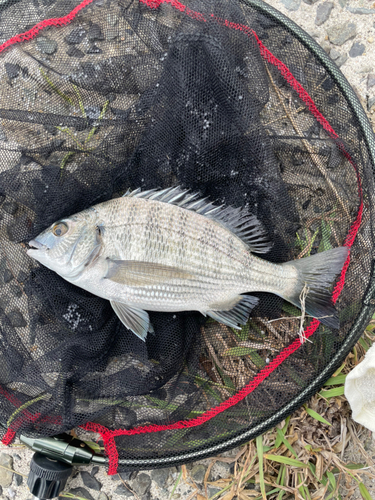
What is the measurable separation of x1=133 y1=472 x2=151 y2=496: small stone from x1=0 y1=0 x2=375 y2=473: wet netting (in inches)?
16.4

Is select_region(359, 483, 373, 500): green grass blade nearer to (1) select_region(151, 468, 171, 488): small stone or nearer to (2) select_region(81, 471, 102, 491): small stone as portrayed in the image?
(1) select_region(151, 468, 171, 488): small stone

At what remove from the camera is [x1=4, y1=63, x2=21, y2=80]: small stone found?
8.32 ft

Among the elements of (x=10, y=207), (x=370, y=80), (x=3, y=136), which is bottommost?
(x=10, y=207)

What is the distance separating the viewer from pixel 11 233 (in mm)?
2350

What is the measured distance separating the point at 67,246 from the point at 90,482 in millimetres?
1649

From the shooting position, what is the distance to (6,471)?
2713mm

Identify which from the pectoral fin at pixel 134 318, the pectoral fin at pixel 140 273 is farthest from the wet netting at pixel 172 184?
the pectoral fin at pixel 140 273

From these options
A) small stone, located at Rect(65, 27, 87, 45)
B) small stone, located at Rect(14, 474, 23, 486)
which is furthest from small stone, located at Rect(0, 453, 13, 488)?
small stone, located at Rect(65, 27, 87, 45)

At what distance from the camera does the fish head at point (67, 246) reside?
217 centimetres

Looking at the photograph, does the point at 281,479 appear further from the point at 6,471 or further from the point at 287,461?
the point at 6,471

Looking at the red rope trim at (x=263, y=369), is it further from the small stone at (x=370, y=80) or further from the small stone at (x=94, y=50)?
the small stone at (x=370, y=80)

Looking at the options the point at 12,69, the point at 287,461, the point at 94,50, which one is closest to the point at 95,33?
the point at 94,50

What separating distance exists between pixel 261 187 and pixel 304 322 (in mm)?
851

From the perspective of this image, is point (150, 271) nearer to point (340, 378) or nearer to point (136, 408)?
point (136, 408)
